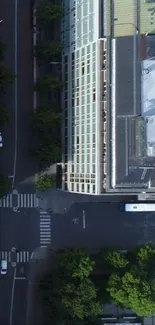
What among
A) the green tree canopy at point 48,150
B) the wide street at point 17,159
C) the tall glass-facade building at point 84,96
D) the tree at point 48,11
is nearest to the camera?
the tall glass-facade building at point 84,96

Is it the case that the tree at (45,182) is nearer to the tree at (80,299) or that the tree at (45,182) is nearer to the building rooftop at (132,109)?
the building rooftop at (132,109)

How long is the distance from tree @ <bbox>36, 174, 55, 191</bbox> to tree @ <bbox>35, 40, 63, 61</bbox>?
23689 mm

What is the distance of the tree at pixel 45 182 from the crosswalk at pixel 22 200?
14.2ft

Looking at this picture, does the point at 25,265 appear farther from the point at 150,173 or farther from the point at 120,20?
the point at 120,20

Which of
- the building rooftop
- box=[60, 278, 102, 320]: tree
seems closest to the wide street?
box=[60, 278, 102, 320]: tree

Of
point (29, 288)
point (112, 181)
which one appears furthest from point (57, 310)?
point (112, 181)

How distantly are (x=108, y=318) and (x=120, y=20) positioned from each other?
58864 mm

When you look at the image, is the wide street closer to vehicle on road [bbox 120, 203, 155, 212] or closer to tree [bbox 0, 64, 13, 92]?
tree [bbox 0, 64, 13, 92]

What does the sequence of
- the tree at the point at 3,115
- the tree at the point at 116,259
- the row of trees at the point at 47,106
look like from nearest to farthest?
the tree at the point at 3,115
the row of trees at the point at 47,106
the tree at the point at 116,259

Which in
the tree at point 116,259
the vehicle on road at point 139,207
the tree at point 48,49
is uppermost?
the tree at point 48,49

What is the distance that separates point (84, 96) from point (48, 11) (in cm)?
1786

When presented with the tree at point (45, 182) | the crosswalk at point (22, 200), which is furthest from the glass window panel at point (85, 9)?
the crosswalk at point (22, 200)

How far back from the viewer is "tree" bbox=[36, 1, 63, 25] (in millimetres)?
90456

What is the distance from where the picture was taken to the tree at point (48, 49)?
299 feet
